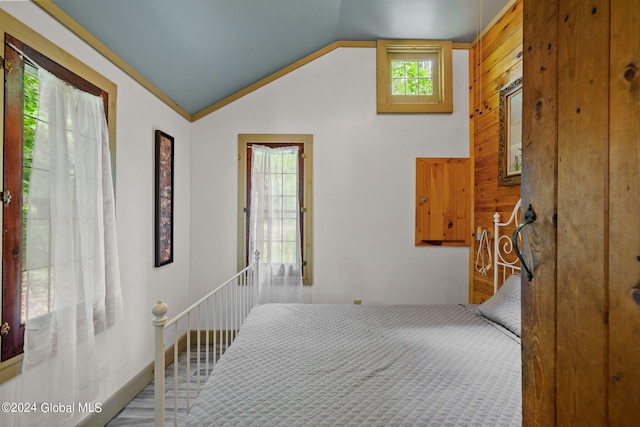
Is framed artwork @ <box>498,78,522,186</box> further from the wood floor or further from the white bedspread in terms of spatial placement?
the wood floor

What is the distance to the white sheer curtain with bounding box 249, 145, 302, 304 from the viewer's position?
298 cm

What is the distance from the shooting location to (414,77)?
3.08 m

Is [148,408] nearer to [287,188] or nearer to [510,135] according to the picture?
[287,188]

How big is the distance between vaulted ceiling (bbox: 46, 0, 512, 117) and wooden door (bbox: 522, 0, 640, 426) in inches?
77.0

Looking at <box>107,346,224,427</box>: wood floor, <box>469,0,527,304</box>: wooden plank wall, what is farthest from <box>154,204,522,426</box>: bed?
<box>469,0,527,304</box>: wooden plank wall

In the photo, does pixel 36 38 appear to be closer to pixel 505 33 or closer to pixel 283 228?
pixel 283 228

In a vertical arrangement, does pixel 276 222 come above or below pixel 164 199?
below

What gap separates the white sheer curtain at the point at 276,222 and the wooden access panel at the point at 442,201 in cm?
125

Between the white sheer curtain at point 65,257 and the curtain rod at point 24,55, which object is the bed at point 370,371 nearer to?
the white sheer curtain at point 65,257

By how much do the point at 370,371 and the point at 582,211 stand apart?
1085 mm

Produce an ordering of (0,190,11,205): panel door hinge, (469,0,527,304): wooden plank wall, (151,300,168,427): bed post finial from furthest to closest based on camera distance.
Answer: (469,0,527,304): wooden plank wall
(0,190,11,205): panel door hinge
(151,300,168,427): bed post finial

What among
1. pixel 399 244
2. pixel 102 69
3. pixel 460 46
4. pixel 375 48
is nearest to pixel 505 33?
pixel 460 46

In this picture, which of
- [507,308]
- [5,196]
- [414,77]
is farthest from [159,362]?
[414,77]

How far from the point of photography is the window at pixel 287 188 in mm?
3008
